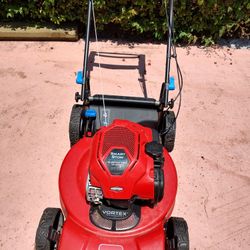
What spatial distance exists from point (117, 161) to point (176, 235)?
2.13ft

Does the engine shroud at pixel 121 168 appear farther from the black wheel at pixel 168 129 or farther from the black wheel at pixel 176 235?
the black wheel at pixel 168 129

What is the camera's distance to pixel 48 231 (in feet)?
7.39

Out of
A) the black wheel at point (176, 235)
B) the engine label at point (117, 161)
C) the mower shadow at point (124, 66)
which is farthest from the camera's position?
the mower shadow at point (124, 66)

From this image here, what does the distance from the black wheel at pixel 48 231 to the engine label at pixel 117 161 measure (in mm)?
613

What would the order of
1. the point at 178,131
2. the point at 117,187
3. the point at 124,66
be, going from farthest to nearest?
the point at 124,66, the point at 178,131, the point at 117,187

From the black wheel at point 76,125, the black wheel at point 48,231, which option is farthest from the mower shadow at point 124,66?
the black wheel at point 48,231

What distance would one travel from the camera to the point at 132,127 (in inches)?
88.7

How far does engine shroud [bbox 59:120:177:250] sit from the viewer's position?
2006 mm

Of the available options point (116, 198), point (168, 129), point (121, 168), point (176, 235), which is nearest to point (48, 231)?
point (116, 198)

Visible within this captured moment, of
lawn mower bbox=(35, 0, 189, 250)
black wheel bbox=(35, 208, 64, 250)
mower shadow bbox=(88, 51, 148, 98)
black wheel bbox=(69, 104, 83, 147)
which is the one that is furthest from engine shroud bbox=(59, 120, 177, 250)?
mower shadow bbox=(88, 51, 148, 98)

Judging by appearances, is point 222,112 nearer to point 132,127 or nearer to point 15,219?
point 132,127

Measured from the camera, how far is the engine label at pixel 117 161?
78.4 inches

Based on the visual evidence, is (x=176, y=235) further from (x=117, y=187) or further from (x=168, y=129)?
(x=168, y=129)

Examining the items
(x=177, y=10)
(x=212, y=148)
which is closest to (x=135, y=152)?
(x=212, y=148)
